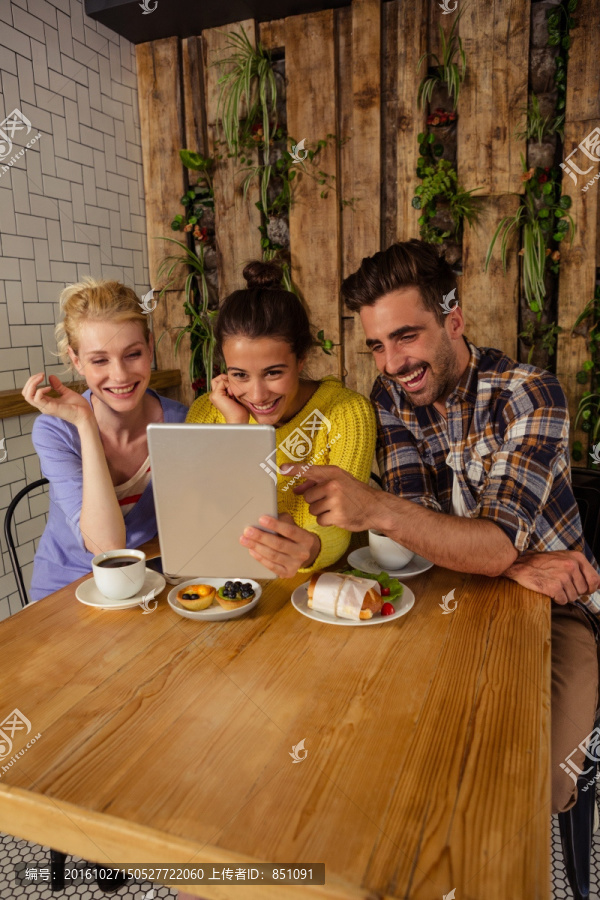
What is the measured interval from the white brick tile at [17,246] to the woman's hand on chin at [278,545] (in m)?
1.91

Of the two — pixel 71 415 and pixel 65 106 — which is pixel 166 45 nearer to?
pixel 65 106

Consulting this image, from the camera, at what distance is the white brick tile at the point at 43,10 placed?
8.38 feet

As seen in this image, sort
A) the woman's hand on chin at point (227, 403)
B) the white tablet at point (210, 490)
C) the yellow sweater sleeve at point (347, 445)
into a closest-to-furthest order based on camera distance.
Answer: the white tablet at point (210, 490), the yellow sweater sleeve at point (347, 445), the woman's hand on chin at point (227, 403)

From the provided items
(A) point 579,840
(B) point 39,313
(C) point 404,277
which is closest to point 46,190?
(B) point 39,313

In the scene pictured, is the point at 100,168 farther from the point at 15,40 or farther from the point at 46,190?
the point at 15,40

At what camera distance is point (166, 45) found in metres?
3.26

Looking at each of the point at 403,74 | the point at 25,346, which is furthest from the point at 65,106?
the point at 403,74

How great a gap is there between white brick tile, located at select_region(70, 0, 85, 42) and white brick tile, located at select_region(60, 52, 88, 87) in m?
0.12

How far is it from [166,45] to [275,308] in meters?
2.34

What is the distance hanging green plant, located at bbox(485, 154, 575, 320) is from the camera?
2686 mm

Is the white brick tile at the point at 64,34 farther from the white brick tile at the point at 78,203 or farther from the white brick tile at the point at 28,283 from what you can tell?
the white brick tile at the point at 28,283

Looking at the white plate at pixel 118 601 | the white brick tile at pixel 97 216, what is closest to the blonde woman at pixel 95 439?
the white plate at pixel 118 601

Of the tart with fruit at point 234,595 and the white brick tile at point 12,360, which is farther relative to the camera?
the white brick tile at point 12,360

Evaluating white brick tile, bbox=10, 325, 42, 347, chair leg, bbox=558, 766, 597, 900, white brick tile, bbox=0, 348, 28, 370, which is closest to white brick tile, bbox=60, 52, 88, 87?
white brick tile, bbox=10, 325, 42, 347
